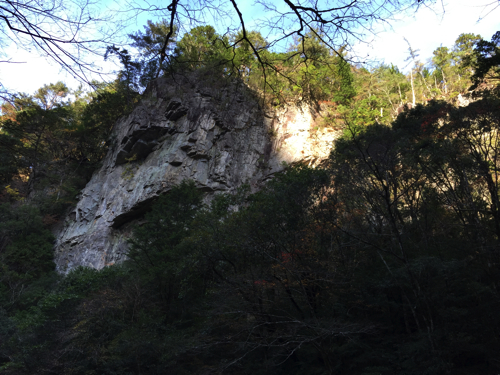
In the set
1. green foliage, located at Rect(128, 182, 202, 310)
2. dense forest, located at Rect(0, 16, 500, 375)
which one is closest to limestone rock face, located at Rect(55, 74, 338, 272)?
green foliage, located at Rect(128, 182, 202, 310)

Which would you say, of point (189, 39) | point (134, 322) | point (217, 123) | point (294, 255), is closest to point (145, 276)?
point (134, 322)

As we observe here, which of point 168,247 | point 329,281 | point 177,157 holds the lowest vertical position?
point 329,281

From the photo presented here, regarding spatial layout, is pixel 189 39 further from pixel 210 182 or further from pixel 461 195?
pixel 210 182

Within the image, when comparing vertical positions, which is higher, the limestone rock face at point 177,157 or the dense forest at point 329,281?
the limestone rock face at point 177,157

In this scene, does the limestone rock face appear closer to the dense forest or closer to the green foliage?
the green foliage

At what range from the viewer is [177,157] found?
21422 mm

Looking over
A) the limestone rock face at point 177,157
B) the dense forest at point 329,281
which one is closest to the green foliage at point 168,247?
the dense forest at point 329,281

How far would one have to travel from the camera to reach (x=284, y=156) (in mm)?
21953

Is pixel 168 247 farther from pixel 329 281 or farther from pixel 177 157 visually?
pixel 177 157

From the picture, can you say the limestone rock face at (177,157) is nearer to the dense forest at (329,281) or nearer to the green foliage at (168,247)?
the green foliage at (168,247)

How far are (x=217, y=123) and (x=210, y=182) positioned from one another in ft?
15.8

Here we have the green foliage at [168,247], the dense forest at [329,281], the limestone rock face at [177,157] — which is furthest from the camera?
the limestone rock face at [177,157]

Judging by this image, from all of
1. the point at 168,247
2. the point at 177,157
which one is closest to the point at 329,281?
the point at 168,247

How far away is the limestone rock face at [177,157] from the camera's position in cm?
2084
